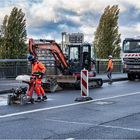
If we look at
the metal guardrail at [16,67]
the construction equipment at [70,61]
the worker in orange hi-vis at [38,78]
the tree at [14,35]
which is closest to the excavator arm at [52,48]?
the construction equipment at [70,61]

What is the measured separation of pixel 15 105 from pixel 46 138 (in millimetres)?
6266

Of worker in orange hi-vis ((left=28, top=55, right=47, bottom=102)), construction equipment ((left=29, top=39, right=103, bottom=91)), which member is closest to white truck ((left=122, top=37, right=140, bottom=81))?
construction equipment ((left=29, top=39, right=103, bottom=91))

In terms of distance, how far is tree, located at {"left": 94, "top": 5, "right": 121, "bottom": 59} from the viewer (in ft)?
174

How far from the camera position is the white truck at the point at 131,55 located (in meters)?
31.3

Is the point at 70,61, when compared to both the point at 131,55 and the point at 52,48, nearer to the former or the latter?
the point at 52,48

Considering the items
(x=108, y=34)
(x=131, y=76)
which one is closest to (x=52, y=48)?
(x=131, y=76)

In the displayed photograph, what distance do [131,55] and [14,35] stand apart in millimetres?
14590

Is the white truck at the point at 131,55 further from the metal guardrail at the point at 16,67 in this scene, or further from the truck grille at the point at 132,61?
the metal guardrail at the point at 16,67

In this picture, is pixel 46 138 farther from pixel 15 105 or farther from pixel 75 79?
pixel 75 79

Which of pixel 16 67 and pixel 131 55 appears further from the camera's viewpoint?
pixel 131 55

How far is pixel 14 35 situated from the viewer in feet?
140

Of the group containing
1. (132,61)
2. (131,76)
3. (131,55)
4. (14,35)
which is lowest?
(131,76)

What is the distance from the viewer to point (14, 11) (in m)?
43.7

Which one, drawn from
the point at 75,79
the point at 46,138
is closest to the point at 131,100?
the point at 75,79
